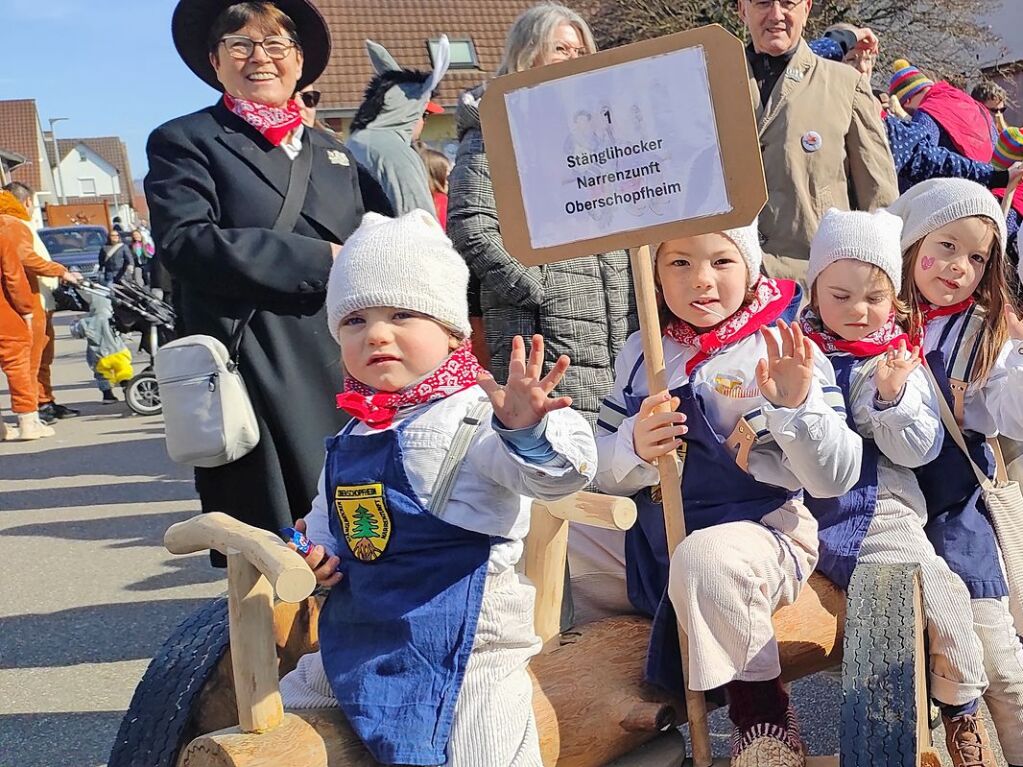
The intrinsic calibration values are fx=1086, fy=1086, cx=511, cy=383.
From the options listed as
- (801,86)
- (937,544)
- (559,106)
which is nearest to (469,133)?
(801,86)

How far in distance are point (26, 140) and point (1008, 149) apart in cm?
7042

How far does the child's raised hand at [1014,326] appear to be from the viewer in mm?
2791

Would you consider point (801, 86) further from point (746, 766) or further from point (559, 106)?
point (746, 766)

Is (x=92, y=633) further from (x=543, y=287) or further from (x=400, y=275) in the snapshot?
(x=400, y=275)

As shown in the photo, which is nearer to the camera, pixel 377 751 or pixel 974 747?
pixel 377 751

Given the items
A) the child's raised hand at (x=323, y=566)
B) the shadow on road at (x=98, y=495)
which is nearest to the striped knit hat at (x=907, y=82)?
the child's raised hand at (x=323, y=566)

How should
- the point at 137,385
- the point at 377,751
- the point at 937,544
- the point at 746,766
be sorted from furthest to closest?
1. the point at 137,385
2. the point at 937,544
3. the point at 746,766
4. the point at 377,751

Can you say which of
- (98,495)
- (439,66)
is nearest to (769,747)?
(439,66)

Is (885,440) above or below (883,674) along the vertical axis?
above

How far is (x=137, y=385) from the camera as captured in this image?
11.1 meters

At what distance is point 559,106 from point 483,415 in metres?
0.64

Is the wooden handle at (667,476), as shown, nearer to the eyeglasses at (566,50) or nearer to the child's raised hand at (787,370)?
the child's raised hand at (787,370)

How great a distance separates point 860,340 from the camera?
2.68 metres

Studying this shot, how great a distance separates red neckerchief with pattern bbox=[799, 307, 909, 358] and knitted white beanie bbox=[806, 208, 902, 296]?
11 cm
